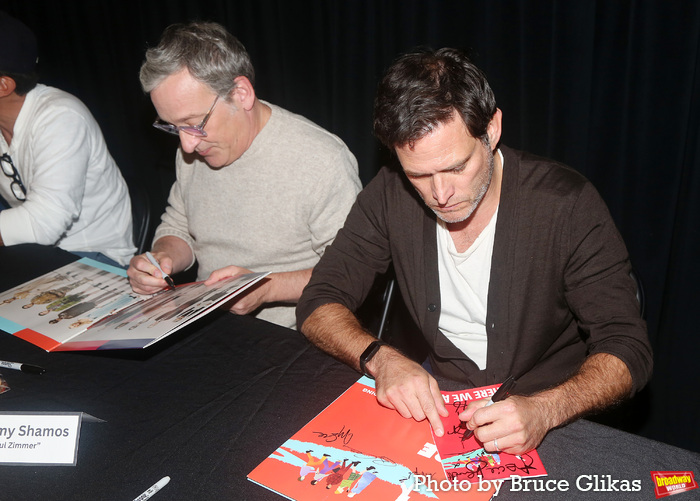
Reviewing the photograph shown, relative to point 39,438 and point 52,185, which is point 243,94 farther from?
point 39,438

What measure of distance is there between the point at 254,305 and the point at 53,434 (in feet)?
2.70

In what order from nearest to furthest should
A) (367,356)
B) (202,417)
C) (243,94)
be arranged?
(202,417)
(367,356)
(243,94)

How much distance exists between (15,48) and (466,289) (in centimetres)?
207

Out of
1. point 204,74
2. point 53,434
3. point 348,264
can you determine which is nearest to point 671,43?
point 348,264

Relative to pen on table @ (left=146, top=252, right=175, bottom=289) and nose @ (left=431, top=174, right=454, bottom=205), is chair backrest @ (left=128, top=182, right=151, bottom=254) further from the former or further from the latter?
nose @ (left=431, top=174, right=454, bottom=205)

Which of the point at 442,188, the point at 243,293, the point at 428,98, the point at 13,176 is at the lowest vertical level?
the point at 243,293

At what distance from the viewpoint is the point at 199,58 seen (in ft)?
6.26

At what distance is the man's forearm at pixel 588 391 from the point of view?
1.16 m

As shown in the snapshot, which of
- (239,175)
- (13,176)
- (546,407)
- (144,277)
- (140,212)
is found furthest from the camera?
(140,212)

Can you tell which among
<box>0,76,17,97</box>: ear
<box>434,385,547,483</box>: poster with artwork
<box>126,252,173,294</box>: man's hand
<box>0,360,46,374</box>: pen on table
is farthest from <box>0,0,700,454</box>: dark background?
<box>0,360,46,374</box>: pen on table

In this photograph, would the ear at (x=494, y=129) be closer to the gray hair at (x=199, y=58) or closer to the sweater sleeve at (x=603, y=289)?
the sweater sleeve at (x=603, y=289)

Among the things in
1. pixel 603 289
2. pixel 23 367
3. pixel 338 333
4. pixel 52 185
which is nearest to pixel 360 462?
pixel 338 333

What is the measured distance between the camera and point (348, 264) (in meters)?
1.81
